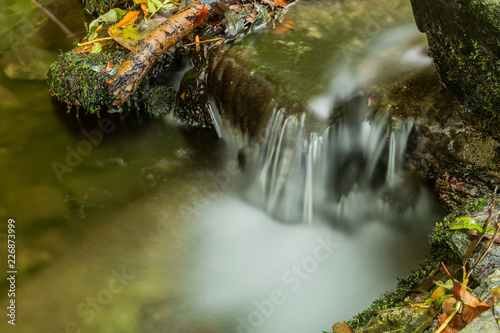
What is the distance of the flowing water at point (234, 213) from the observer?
321 centimetres

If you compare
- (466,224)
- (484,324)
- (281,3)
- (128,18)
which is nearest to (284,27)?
(281,3)

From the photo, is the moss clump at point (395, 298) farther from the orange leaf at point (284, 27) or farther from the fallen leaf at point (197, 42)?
the fallen leaf at point (197, 42)

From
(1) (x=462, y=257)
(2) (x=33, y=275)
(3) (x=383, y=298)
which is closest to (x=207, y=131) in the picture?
(2) (x=33, y=275)

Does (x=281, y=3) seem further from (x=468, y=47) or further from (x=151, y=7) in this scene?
(x=468, y=47)

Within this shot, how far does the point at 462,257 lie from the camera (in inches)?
94.0

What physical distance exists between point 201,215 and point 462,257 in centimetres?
230

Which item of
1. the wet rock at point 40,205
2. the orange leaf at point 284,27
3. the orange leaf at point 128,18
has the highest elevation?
the orange leaf at point 284,27

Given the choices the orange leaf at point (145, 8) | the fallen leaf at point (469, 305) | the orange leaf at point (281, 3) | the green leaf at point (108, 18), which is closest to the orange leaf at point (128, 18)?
the orange leaf at point (145, 8)

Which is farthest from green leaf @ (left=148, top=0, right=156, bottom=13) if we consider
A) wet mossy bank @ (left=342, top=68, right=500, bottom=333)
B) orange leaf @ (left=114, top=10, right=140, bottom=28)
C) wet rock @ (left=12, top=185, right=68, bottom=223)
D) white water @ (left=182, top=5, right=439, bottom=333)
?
wet mossy bank @ (left=342, top=68, right=500, bottom=333)

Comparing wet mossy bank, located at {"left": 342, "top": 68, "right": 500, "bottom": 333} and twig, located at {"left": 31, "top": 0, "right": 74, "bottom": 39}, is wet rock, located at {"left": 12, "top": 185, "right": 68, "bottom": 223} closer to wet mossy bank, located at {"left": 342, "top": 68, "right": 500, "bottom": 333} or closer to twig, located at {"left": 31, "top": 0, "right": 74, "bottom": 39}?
wet mossy bank, located at {"left": 342, "top": 68, "right": 500, "bottom": 333}

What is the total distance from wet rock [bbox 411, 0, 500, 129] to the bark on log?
2453 millimetres

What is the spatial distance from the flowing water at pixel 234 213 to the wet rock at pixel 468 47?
520 millimetres

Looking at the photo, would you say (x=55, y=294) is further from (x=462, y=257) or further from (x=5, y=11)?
(x=5, y=11)

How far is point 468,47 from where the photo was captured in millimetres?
2791
